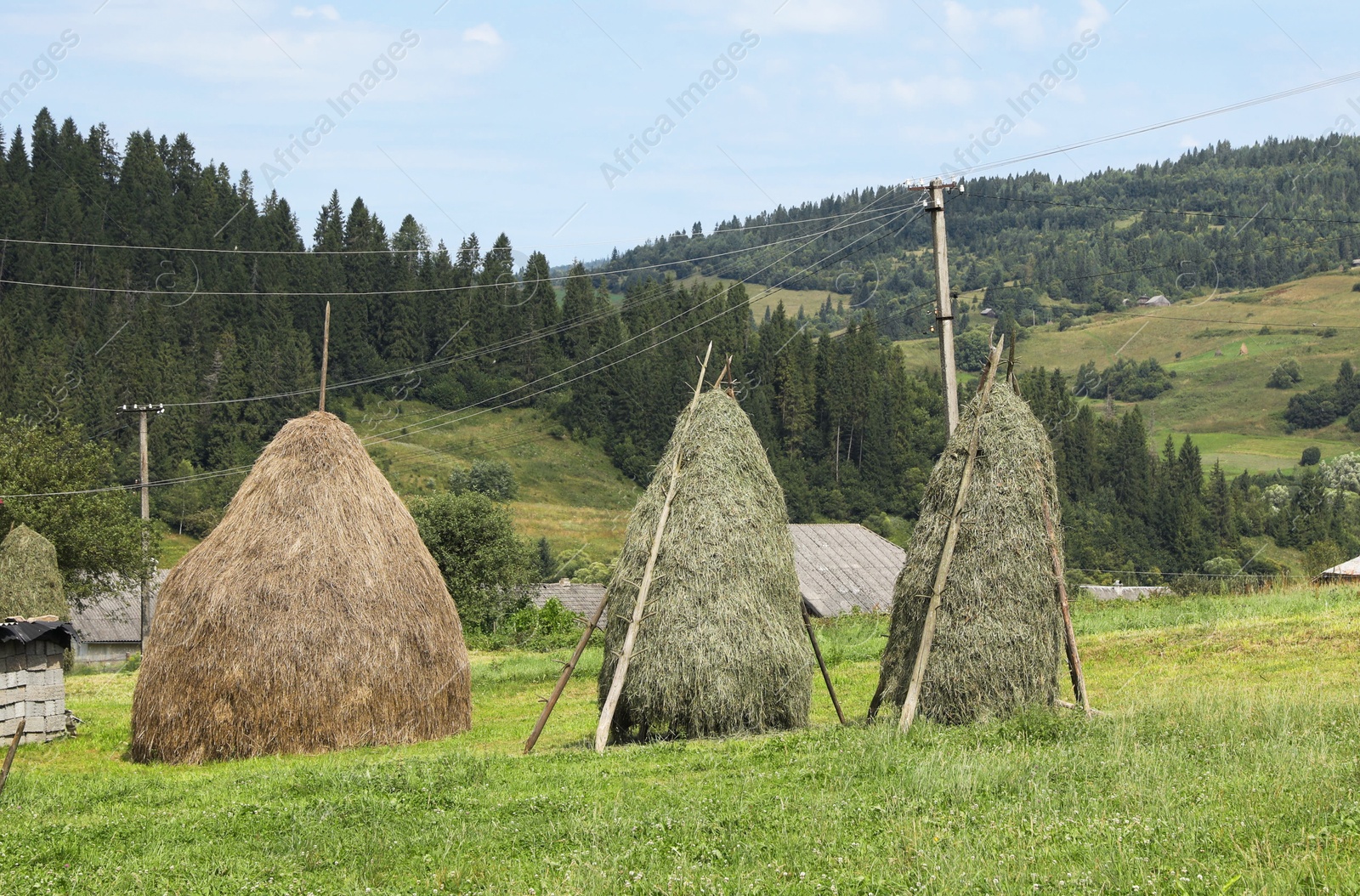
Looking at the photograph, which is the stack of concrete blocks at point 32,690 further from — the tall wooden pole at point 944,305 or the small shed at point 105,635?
the small shed at point 105,635

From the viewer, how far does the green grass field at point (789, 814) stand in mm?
7980

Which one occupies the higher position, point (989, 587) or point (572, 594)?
point (989, 587)

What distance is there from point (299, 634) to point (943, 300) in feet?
38.4

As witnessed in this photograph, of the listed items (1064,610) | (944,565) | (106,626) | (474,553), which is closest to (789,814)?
(944,565)

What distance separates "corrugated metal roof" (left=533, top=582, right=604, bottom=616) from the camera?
58822 millimetres

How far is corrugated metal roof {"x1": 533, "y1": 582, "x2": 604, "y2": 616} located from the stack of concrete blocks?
37920 millimetres

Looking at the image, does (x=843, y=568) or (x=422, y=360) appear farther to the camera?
(x=422, y=360)

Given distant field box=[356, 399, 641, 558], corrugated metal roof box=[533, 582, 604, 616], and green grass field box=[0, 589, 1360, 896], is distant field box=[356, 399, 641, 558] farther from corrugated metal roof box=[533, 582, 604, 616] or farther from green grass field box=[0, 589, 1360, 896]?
green grass field box=[0, 589, 1360, 896]

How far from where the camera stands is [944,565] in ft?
44.5

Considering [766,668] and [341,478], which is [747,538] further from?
[341,478]

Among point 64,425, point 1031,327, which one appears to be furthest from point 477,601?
point 1031,327

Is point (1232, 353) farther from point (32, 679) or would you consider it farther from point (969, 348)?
point (32, 679)

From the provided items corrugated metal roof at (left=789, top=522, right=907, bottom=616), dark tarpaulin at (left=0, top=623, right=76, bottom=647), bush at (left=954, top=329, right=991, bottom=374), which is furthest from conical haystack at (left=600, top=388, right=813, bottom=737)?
bush at (left=954, top=329, right=991, bottom=374)

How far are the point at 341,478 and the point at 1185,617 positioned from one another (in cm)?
1681
